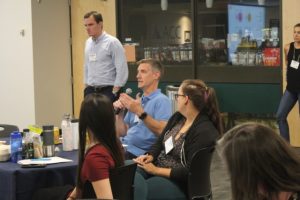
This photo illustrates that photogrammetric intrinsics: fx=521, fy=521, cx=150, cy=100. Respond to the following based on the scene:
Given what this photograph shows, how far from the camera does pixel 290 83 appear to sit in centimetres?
634

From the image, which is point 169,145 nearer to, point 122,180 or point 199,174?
point 199,174

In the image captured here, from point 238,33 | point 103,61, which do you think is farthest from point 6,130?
point 238,33

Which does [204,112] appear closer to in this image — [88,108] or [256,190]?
[88,108]

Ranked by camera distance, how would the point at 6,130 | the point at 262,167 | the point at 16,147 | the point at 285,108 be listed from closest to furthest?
1. the point at 262,167
2. the point at 16,147
3. the point at 6,130
4. the point at 285,108

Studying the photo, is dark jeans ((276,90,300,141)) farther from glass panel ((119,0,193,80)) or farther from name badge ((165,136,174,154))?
name badge ((165,136,174,154))

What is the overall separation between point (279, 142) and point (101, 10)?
7098 mm

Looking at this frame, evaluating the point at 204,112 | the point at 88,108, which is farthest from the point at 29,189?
the point at 204,112

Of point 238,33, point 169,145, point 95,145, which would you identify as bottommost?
point 169,145

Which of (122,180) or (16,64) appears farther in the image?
(16,64)

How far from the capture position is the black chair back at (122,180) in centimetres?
270

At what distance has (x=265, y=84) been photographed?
7.11 meters

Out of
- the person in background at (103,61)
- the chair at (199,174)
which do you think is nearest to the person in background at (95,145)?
the chair at (199,174)

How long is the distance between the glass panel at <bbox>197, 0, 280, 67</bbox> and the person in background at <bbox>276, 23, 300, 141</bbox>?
0.65 metres

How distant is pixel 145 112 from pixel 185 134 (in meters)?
0.50
